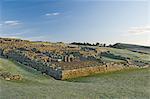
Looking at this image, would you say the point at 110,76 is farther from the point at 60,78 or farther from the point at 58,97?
the point at 58,97

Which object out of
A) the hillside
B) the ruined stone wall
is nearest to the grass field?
the ruined stone wall

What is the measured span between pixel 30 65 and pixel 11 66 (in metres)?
2.16

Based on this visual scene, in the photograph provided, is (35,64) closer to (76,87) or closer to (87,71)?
(87,71)

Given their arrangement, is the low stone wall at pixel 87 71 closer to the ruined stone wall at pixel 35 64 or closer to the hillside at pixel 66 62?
the hillside at pixel 66 62

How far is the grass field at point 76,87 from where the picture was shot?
20.6 metres

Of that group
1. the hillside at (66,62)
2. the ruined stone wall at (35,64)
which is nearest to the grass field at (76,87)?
the ruined stone wall at (35,64)

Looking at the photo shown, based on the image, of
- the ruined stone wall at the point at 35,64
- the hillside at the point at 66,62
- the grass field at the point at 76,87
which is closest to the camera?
the grass field at the point at 76,87

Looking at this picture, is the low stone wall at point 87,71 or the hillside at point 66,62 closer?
the low stone wall at point 87,71

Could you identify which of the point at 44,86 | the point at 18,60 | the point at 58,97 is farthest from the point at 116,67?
the point at 58,97

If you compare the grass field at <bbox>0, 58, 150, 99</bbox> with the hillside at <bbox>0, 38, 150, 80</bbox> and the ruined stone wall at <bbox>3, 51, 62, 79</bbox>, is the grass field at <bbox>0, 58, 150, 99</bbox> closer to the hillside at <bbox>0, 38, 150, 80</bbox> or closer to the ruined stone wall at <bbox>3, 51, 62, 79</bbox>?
the ruined stone wall at <bbox>3, 51, 62, 79</bbox>

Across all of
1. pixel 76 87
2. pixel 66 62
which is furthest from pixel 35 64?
pixel 76 87

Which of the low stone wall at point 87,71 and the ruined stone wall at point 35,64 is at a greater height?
the ruined stone wall at point 35,64

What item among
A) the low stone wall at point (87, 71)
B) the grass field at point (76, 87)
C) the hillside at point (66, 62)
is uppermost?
the hillside at point (66, 62)

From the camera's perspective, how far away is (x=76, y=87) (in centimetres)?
2348
